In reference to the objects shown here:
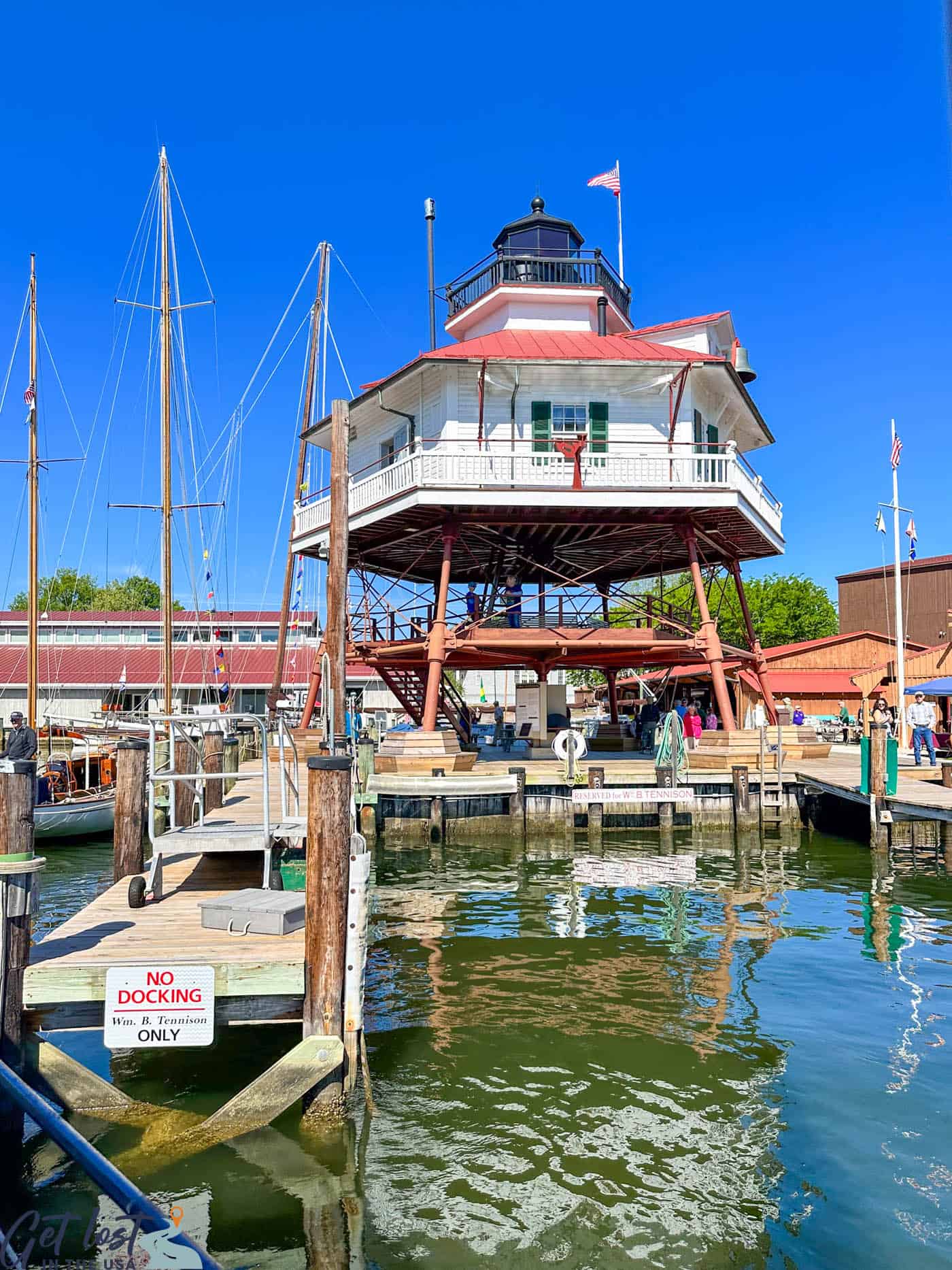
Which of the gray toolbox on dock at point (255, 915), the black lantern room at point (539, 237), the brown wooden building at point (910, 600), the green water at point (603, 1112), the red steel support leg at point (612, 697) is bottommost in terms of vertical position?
the green water at point (603, 1112)

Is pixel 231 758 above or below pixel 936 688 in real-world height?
below

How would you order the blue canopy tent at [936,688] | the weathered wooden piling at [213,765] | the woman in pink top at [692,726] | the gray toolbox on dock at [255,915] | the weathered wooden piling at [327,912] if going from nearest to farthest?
1. the weathered wooden piling at [327,912]
2. the gray toolbox on dock at [255,915]
3. the weathered wooden piling at [213,765]
4. the woman in pink top at [692,726]
5. the blue canopy tent at [936,688]

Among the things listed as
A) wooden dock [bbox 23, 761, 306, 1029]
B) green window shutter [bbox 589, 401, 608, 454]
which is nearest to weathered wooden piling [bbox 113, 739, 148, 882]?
wooden dock [bbox 23, 761, 306, 1029]

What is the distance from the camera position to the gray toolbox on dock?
322 inches

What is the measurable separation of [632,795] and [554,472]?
9263mm

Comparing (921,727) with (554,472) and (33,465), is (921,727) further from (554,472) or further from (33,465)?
(33,465)

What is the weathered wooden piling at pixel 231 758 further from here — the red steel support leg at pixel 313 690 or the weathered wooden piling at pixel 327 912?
the weathered wooden piling at pixel 327 912

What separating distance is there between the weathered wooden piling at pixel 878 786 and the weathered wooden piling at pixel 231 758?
14439 mm

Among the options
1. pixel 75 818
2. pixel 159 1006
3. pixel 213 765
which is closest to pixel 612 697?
pixel 75 818

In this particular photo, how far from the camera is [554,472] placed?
25.2 m

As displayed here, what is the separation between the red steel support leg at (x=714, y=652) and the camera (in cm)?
2488

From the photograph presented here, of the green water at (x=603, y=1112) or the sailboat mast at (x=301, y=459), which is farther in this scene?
the sailboat mast at (x=301, y=459)

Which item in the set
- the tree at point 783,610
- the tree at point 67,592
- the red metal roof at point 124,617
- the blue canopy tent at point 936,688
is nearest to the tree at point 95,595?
the tree at point 67,592

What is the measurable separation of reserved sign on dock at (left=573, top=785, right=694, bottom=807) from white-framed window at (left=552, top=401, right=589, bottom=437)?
11.3 m
